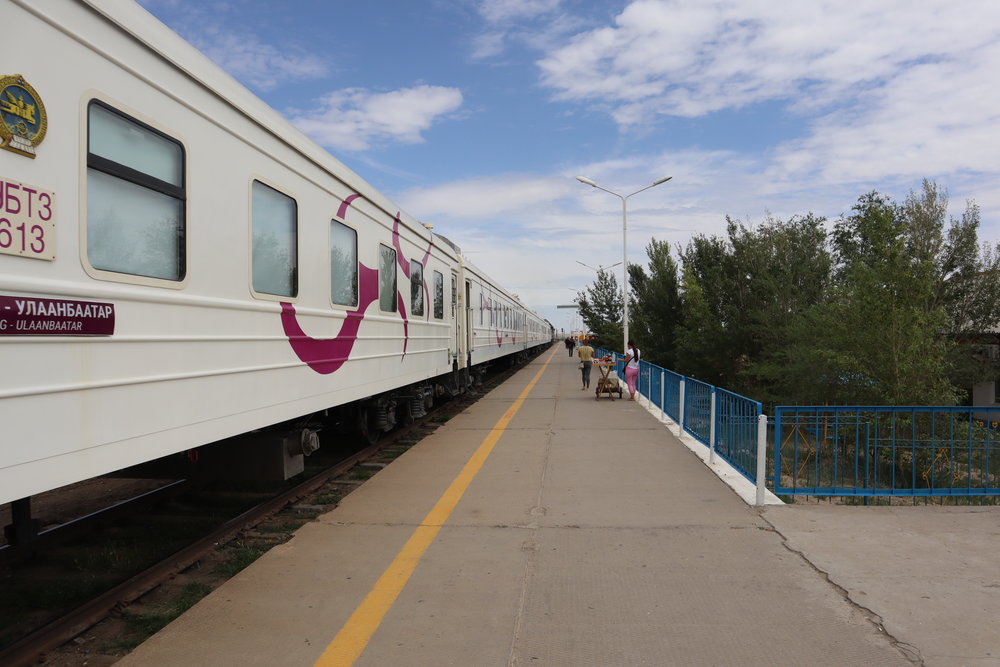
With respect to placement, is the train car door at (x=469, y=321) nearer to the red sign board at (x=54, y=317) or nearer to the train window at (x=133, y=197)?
the train window at (x=133, y=197)

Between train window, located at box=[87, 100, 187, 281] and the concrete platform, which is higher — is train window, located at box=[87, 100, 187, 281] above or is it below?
above

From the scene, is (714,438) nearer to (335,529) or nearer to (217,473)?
(335,529)

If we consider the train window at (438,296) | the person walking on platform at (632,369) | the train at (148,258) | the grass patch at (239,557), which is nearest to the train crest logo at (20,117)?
the train at (148,258)

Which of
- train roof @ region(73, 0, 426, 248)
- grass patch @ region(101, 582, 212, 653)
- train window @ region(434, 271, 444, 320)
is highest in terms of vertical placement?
train roof @ region(73, 0, 426, 248)

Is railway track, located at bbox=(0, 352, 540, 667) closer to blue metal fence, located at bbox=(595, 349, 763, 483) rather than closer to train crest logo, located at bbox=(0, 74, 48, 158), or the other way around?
train crest logo, located at bbox=(0, 74, 48, 158)

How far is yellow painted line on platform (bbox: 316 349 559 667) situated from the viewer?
128 inches

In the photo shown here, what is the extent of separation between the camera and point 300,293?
5.10 meters

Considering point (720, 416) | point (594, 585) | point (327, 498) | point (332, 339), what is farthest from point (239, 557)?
point (720, 416)

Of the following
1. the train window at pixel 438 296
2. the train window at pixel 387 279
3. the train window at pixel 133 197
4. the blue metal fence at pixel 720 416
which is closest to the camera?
the train window at pixel 133 197

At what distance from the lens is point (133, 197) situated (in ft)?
10.8

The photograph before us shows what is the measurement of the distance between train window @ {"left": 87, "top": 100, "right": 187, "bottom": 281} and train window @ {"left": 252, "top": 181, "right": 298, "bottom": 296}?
872mm

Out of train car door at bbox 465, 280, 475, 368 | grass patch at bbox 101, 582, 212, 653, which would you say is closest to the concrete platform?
grass patch at bbox 101, 582, 212, 653

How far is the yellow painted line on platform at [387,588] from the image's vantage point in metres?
3.26

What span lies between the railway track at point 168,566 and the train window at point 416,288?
80.3 inches
